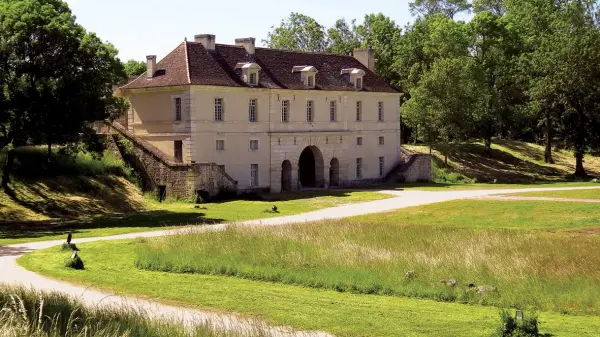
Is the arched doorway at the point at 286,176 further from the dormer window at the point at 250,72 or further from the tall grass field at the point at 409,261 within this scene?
the tall grass field at the point at 409,261

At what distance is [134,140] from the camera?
5303cm

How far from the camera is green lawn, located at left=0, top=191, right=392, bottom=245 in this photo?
34.9 metres

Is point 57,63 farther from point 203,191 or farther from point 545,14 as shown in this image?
point 545,14

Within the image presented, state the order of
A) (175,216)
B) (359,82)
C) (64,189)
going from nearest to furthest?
(175,216)
(64,189)
(359,82)

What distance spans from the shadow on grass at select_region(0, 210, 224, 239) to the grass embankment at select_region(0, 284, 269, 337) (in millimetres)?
18685

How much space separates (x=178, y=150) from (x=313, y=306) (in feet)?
115

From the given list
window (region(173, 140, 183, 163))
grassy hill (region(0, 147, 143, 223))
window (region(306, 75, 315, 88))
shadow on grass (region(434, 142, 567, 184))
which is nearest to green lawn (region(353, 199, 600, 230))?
grassy hill (region(0, 147, 143, 223))

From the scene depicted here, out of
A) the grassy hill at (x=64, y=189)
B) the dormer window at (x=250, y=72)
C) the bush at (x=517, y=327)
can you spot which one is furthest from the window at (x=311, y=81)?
the bush at (x=517, y=327)

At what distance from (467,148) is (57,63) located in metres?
47.8

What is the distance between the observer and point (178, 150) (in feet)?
173

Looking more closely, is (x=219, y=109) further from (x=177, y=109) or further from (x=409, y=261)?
(x=409, y=261)

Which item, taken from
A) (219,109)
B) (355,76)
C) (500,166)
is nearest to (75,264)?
(219,109)

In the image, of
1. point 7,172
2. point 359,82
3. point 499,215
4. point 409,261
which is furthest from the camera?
point 359,82

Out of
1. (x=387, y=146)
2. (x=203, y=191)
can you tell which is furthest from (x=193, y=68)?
(x=387, y=146)
